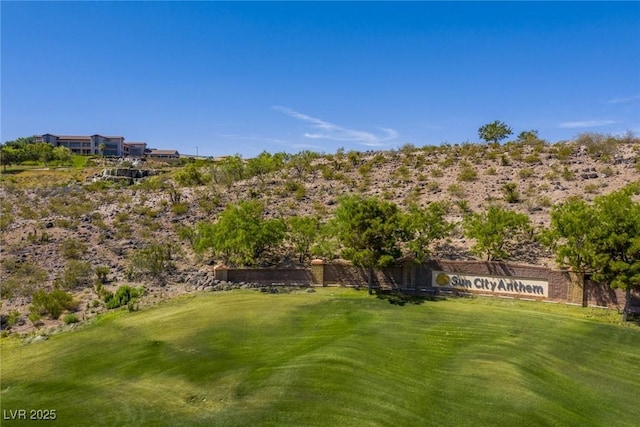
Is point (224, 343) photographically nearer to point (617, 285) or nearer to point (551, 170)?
point (617, 285)

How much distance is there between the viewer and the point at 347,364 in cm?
1700

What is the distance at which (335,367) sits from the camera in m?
16.7

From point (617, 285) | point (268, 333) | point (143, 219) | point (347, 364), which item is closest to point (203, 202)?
point (143, 219)

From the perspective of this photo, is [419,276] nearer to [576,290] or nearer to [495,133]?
[576,290]

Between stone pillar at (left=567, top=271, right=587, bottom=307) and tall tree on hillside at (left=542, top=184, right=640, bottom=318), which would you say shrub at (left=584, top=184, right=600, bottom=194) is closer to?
tall tree on hillside at (left=542, top=184, right=640, bottom=318)

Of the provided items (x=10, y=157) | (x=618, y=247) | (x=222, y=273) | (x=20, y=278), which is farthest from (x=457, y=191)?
(x=10, y=157)

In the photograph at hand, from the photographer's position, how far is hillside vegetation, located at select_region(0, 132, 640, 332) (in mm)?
29750

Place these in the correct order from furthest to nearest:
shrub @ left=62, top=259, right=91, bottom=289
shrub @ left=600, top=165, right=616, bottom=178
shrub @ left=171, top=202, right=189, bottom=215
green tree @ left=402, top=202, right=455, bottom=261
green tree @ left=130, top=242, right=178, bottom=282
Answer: shrub @ left=171, top=202, right=189, bottom=215 → shrub @ left=600, top=165, right=616, bottom=178 → green tree @ left=130, top=242, right=178, bottom=282 → shrub @ left=62, top=259, right=91, bottom=289 → green tree @ left=402, top=202, right=455, bottom=261

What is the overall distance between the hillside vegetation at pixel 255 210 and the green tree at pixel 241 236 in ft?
0.33

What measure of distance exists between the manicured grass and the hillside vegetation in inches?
209

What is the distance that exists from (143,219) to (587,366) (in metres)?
38.7

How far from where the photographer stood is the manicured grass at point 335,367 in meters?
14.0

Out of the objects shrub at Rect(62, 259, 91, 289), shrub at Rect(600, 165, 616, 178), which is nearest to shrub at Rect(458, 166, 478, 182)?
shrub at Rect(600, 165, 616, 178)

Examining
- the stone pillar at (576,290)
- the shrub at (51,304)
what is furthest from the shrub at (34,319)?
the stone pillar at (576,290)
